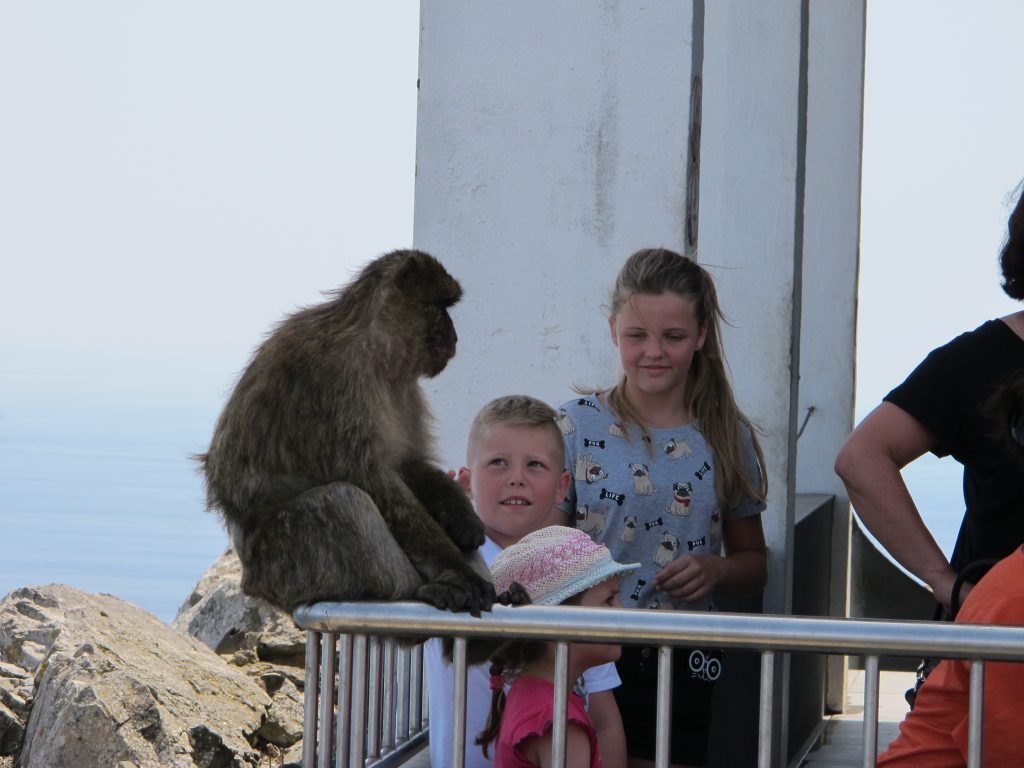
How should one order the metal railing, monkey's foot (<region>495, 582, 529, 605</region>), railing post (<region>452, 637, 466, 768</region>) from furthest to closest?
monkey's foot (<region>495, 582, 529, 605</region>) → railing post (<region>452, 637, 466, 768</region>) → the metal railing

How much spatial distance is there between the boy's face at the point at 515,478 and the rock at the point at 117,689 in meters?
1.16

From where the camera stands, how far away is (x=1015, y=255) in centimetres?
191

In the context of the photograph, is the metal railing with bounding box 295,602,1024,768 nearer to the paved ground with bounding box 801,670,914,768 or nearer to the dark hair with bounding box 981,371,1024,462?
the dark hair with bounding box 981,371,1024,462

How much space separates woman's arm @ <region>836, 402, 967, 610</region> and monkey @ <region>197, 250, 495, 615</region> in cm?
61

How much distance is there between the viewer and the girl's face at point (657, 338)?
2.31 m

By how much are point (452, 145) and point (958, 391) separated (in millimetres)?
1410

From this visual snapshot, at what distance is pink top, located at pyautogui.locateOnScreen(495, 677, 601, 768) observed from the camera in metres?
1.68

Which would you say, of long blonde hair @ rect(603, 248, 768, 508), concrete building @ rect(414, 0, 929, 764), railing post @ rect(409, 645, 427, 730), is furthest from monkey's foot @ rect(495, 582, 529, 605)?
concrete building @ rect(414, 0, 929, 764)

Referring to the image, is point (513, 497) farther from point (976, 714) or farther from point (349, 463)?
point (976, 714)

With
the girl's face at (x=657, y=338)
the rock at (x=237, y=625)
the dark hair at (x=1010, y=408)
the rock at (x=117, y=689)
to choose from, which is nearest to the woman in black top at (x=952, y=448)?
the dark hair at (x=1010, y=408)

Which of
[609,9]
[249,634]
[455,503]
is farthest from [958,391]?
[249,634]

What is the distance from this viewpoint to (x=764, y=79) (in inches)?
126

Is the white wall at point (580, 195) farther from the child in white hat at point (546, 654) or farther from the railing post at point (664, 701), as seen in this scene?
the railing post at point (664, 701)

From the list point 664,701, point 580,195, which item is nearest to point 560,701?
point 664,701
